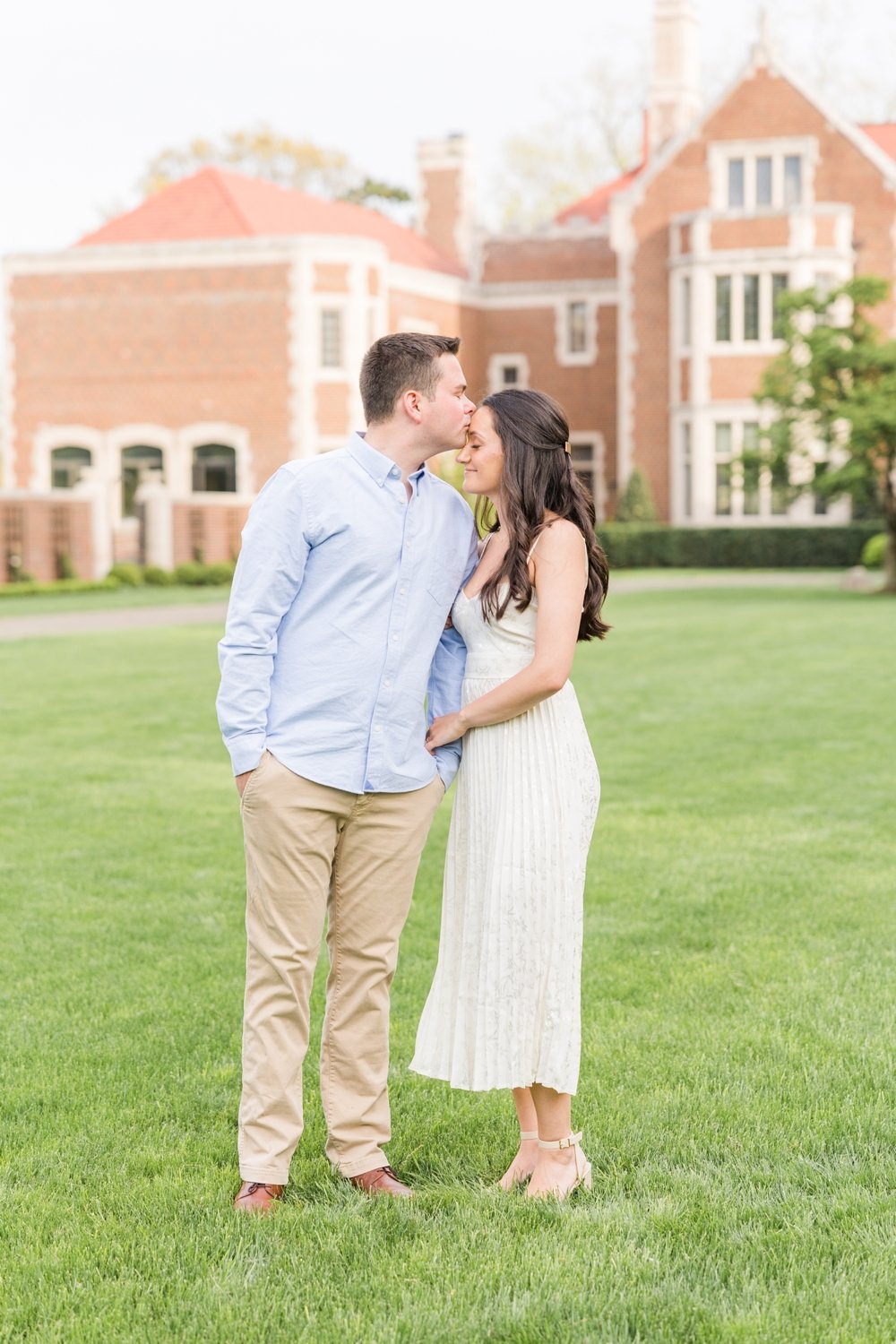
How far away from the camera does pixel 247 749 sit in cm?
345

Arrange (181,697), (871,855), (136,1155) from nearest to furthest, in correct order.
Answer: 1. (136,1155)
2. (871,855)
3. (181,697)

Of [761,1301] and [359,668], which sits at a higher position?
[359,668]

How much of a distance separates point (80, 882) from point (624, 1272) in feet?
13.3

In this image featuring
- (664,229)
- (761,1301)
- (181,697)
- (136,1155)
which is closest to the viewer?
(761,1301)

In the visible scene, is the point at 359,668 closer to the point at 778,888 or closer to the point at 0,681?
the point at 778,888

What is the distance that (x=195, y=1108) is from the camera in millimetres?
4191

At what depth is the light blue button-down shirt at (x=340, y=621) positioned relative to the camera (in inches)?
136

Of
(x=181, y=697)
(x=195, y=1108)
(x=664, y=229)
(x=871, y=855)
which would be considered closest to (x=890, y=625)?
(x=181, y=697)

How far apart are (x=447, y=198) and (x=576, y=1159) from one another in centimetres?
4326

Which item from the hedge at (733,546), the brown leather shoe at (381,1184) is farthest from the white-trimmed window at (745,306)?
the brown leather shoe at (381,1184)

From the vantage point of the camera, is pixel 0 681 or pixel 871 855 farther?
pixel 0 681

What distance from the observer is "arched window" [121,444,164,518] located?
3781 centimetres

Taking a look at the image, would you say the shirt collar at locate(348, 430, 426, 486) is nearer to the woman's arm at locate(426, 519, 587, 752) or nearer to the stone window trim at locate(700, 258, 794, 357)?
the woman's arm at locate(426, 519, 587, 752)

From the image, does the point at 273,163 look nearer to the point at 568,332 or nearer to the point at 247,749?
the point at 568,332
